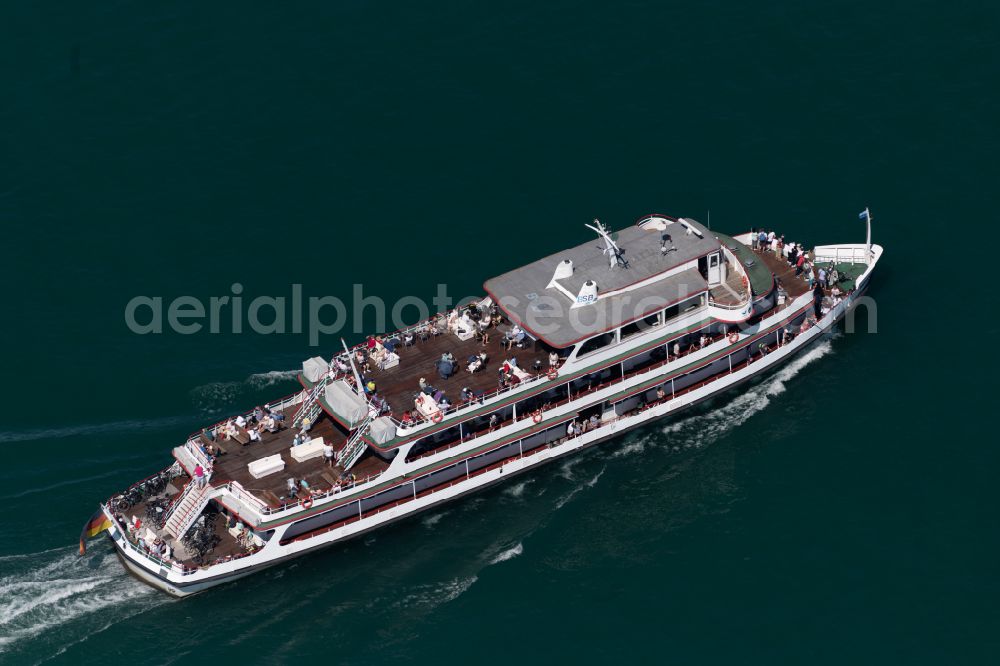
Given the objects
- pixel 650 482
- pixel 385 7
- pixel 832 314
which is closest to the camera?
pixel 650 482

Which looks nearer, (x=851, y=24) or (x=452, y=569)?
(x=452, y=569)

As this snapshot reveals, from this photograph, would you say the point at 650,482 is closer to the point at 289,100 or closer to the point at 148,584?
the point at 148,584

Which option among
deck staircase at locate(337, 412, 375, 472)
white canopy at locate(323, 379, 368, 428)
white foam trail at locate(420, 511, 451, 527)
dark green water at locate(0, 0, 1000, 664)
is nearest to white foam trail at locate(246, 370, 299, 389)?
dark green water at locate(0, 0, 1000, 664)

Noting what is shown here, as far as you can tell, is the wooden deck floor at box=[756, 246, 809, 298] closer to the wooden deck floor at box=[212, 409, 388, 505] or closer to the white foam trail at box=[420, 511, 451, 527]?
the white foam trail at box=[420, 511, 451, 527]

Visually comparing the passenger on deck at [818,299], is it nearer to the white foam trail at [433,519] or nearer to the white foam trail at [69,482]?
the white foam trail at [433,519]

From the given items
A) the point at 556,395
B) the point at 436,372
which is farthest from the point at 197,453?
the point at 556,395

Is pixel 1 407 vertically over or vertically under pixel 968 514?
over

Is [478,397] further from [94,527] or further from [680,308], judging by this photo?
[94,527]

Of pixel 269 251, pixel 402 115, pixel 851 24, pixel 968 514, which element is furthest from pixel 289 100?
pixel 968 514
